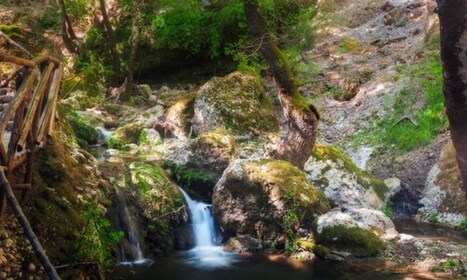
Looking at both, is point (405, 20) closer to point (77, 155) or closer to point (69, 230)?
point (77, 155)

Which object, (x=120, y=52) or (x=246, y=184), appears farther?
(x=120, y=52)

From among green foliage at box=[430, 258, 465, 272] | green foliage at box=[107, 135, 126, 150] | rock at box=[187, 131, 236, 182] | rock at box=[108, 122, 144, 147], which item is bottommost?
green foliage at box=[430, 258, 465, 272]

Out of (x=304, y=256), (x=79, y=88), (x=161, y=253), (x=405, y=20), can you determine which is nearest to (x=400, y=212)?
(x=304, y=256)

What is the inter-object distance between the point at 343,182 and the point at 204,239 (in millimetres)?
3402

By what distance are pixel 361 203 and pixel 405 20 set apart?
10448 millimetres

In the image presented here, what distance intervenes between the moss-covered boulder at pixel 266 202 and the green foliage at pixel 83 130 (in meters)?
5.12

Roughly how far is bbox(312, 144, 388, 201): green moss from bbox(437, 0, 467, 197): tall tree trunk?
745cm

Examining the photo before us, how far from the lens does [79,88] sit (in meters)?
18.3

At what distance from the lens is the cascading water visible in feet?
27.6

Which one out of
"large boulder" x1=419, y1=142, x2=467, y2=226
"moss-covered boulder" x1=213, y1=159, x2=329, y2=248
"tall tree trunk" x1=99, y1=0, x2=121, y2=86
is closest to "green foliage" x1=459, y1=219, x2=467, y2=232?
"large boulder" x1=419, y1=142, x2=467, y2=226

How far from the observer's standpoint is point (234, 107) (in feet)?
45.3

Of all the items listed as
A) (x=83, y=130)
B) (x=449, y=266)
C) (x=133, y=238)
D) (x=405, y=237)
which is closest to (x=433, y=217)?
(x=405, y=237)

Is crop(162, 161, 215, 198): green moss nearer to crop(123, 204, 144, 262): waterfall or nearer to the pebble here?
crop(123, 204, 144, 262): waterfall

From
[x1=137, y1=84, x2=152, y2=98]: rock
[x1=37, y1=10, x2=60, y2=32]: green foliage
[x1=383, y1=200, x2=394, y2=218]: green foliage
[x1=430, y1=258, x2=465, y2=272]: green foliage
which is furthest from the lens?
[x1=37, y1=10, x2=60, y2=32]: green foliage
